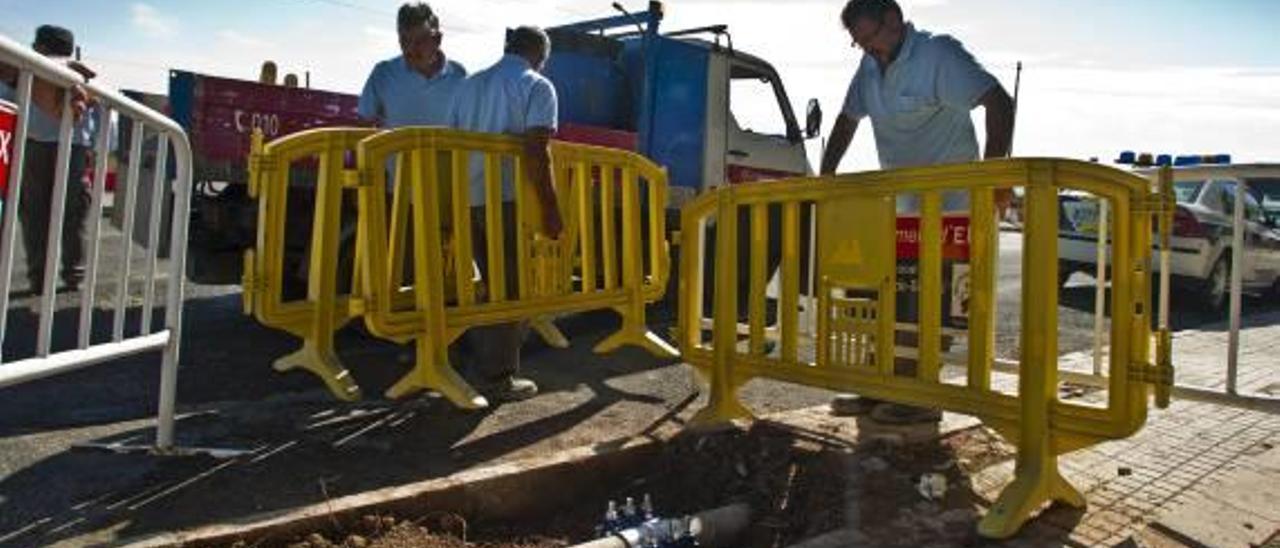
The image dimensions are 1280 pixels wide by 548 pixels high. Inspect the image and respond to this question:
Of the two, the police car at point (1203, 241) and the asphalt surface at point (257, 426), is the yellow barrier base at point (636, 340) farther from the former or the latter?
the police car at point (1203, 241)

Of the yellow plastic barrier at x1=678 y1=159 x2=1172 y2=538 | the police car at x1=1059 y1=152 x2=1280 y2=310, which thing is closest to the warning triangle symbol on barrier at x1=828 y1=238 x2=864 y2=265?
the yellow plastic barrier at x1=678 y1=159 x2=1172 y2=538

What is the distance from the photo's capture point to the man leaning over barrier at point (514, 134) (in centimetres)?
471

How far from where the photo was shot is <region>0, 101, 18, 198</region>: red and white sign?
92.0 inches

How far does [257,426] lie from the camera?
4141 millimetres

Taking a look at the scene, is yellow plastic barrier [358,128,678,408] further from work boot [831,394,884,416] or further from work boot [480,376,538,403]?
work boot [831,394,884,416]

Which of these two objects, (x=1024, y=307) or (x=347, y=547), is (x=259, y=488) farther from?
(x=1024, y=307)

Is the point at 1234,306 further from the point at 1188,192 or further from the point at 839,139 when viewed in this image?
the point at 1188,192

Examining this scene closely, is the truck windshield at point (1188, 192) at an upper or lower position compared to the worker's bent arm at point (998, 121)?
upper

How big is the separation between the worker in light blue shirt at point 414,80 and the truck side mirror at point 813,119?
4026 millimetres

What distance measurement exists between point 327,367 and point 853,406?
2.37 m

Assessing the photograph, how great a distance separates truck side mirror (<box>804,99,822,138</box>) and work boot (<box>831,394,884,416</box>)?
467cm

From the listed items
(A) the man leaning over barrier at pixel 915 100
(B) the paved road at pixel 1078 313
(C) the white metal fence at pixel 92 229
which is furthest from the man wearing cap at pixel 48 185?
(B) the paved road at pixel 1078 313

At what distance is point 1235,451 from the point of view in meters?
4.16

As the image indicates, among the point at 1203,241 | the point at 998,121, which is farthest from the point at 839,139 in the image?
the point at 1203,241
